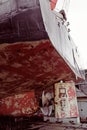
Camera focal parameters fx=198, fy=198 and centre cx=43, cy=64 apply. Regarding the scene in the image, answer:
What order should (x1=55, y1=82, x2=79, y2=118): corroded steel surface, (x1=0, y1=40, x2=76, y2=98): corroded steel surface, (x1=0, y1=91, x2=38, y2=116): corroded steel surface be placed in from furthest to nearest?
(x1=0, y1=91, x2=38, y2=116): corroded steel surface
(x1=55, y1=82, x2=79, y2=118): corroded steel surface
(x1=0, y1=40, x2=76, y2=98): corroded steel surface

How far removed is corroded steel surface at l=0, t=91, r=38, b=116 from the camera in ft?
24.5

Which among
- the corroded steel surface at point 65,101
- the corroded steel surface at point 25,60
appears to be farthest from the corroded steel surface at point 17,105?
the corroded steel surface at point 25,60

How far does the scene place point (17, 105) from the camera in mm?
7750

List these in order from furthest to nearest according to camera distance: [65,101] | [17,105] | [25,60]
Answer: [17,105]
[65,101]
[25,60]

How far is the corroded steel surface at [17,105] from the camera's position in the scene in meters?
7.46

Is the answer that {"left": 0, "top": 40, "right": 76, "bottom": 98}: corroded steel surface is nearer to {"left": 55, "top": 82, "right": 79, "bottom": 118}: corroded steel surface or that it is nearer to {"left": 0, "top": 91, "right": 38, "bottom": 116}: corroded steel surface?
{"left": 55, "top": 82, "right": 79, "bottom": 118}: corroded steel surface

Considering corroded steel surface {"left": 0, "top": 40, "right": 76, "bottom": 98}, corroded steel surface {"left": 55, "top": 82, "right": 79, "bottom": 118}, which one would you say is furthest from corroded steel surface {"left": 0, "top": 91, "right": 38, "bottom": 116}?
corroded steel surface {"left": 0, "top": 40, "right": 76, "bottom": 98}

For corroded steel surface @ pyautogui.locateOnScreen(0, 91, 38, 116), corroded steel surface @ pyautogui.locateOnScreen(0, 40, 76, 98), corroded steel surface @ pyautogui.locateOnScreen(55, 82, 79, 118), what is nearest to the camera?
corroded steel surface @ pyautogui.locateOnScreen(0, 40, 76, 98)

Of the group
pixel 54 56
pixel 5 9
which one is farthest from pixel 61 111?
pixel 5 9

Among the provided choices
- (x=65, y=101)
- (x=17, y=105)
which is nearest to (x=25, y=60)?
(x=65, y=101)

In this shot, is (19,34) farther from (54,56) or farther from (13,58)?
(54,56)

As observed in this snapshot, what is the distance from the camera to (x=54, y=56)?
3699 millimetres

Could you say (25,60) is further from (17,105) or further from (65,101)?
(17,105)

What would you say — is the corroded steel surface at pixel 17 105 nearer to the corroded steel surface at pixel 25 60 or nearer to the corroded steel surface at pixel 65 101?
the corroded steel surface at pixel 65 101
